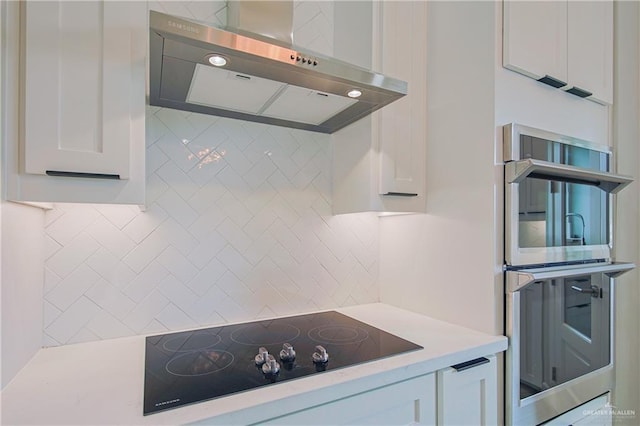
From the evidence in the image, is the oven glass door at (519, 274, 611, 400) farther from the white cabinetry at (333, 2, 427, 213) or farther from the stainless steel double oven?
the white cabinetry at (333, 2, 427, 213)

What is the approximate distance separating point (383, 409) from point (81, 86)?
1.27 meters

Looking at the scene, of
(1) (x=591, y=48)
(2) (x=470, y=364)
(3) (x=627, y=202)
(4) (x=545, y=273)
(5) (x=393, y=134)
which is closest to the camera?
(2) (x=470, y=364)

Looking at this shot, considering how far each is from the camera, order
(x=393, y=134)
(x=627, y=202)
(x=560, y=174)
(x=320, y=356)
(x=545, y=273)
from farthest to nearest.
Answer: (x=627, y=202), (x=393, y=134), (x=560, y=174), (x=545, y=273), (x=320, y=356)

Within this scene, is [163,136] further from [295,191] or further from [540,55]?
[540,55]

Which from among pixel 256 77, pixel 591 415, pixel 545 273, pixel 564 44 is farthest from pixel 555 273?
pixel 256 77

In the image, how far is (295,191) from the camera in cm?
165

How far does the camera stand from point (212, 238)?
145 centimetres

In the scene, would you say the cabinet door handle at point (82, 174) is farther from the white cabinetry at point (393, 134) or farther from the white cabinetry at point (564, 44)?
the white cabinetry at point (564, 44)

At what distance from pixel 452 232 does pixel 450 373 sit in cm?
56

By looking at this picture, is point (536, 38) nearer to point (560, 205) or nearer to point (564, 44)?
point (564, 44)

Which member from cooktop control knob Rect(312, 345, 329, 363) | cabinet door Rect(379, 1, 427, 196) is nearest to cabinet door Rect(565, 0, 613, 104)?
cabinet door Rect(379, 1, 427, 196)

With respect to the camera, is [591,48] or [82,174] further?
[591,48]

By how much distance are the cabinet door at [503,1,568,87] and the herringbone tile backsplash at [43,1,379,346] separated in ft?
2.74

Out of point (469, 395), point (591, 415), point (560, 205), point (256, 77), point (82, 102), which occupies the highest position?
point (256, 77)
